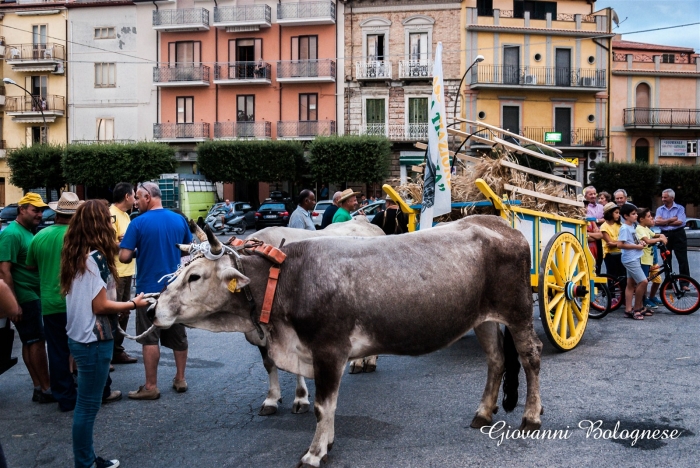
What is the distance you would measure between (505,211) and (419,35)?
32237mm

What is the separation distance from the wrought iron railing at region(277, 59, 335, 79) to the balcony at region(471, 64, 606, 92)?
26.8ft

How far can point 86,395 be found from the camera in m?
4.41

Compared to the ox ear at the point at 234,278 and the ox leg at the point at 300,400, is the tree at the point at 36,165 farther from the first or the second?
the ox ear at the point at 234,278

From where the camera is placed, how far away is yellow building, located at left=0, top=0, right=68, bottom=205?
136 feet

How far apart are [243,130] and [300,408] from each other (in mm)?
35041

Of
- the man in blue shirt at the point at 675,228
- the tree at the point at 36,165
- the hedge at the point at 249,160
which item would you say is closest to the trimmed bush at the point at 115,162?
the tree at the point at 36,165

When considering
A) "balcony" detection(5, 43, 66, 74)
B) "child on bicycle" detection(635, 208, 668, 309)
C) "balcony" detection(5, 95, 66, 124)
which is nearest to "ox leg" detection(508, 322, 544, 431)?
"child on bicycle" detection(635, 208, 668, 309)

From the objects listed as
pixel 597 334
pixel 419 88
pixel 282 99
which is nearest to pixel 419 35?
pixel 419 88

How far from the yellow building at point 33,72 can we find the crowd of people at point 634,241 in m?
37.7

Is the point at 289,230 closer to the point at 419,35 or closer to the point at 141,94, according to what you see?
the point at 419,35

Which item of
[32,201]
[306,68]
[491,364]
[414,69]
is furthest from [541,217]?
[306,68]

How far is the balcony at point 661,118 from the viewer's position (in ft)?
130

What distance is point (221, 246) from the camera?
4.64 metres

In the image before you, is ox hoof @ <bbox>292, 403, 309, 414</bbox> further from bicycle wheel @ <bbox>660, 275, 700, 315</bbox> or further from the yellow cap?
bicycle wheel @ <bbox>660, 275, 700, 315</bbox>
